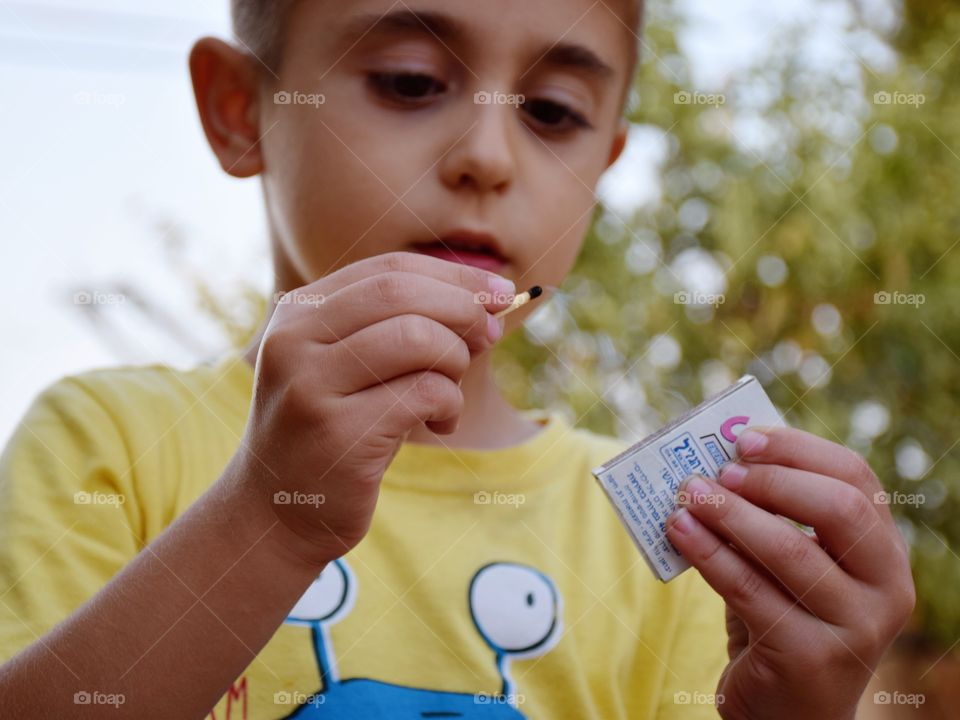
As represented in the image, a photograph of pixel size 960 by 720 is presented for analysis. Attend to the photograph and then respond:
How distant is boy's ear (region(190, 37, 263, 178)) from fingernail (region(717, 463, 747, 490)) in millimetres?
669

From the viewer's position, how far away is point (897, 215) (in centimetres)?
270

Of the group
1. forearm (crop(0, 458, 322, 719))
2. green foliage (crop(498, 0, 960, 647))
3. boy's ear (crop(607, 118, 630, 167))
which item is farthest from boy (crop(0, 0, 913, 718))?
green foliage (crop(498, 0, 960, 647))

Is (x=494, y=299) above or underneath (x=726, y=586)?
above

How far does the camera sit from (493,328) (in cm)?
85

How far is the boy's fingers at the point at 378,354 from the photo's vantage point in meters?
0.78

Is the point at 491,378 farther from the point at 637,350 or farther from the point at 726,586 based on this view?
the point at 637,350

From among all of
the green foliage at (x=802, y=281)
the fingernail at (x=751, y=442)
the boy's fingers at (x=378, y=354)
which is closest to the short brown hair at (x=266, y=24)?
the boy's fingers at (x=378, y=354)

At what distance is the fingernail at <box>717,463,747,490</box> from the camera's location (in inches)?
35.2

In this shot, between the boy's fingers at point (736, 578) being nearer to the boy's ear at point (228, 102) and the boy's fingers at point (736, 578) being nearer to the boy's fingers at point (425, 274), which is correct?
the boy's fingers at point (425, 274)

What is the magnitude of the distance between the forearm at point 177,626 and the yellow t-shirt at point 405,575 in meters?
0.13

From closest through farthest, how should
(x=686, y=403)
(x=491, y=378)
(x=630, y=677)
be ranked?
(x=630, y=677)
(x=491, y=378)
(x=686, y=403)

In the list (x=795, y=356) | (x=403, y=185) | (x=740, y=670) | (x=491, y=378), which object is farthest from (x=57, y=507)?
(x=795, y=356)

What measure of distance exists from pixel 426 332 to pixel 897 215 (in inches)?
90.6

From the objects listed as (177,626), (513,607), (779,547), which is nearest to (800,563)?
(779,547)
